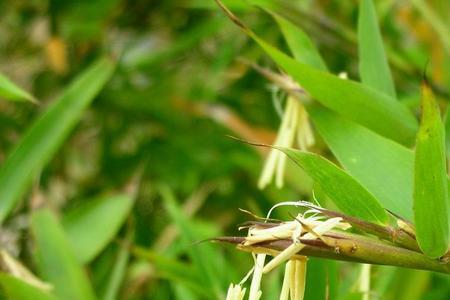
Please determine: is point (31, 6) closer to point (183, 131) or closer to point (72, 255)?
point (183, 131)

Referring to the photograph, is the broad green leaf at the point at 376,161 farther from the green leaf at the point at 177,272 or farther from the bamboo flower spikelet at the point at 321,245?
the green leaf at the point at 177,272

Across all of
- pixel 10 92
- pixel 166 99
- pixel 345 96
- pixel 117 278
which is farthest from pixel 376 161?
pixel 166 99

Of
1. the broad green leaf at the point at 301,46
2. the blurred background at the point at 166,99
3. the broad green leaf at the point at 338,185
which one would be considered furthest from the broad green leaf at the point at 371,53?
the blurred background at the point at 166,99

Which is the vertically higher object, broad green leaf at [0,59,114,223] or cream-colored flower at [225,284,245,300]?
cream-colored flower at [225,284,245,300]

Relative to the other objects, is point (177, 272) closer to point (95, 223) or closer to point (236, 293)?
point (95, 223)

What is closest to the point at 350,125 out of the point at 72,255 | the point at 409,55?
the point at 72,255

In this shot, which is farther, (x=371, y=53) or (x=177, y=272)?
(x=177, y=272)

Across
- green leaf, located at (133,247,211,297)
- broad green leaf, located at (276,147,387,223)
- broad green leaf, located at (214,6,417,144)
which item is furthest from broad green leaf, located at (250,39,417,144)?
green leaf, located at (133,247,211,297)

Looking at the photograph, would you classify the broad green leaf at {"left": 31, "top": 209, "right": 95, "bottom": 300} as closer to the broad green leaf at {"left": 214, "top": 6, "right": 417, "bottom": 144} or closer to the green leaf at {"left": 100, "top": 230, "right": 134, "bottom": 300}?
the green leaf at {"left": 100, "top": 230, "right": 134, "bottom": 300}
